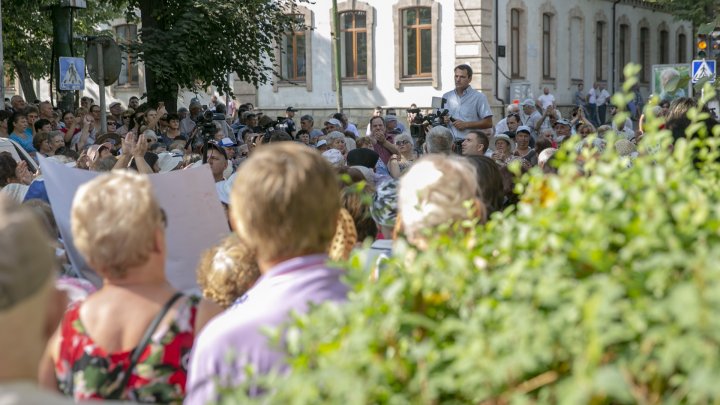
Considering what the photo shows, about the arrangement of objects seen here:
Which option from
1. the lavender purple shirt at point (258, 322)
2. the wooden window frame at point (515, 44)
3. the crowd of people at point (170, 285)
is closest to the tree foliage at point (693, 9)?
the wooden window frame at point (515, 44)

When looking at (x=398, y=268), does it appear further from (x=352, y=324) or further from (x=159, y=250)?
(x=159, y=250)

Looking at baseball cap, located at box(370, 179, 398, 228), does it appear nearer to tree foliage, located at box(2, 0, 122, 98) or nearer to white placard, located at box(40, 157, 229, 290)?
white placard, located at box(40, 157, 229, 290)

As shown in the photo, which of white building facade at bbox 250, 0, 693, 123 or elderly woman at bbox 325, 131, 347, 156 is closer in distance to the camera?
elderly woman at bbox 325, 131, 347, 156

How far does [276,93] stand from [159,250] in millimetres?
32265

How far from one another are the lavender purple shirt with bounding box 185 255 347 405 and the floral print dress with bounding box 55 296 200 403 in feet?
0.82

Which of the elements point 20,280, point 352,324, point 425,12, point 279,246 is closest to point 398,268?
point 352,324

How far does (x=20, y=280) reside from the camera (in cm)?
208

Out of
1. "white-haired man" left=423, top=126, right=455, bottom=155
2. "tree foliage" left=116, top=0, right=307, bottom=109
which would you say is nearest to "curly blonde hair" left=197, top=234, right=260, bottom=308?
"white-haired man" left=423, top=126, right=455, bottom=155

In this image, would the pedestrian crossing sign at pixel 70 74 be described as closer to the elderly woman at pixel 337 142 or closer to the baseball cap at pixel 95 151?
the elderly woman at pixel 337 142

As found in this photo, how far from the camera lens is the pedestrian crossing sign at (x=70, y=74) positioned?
646 inches

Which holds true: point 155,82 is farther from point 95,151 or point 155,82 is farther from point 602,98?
point 602,98

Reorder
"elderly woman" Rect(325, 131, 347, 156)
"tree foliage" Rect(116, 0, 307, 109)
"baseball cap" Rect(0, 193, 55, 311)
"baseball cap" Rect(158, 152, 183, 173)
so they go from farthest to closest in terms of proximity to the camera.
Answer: "tree foliage" Rect(116, 0, 307, 109) < "elderly woman" Rect(325, 131, 347, 156) < "baseball cap" Rect(158, 152, 183, 173) < "baseball cap" Rect(0, 193, 55, 311)

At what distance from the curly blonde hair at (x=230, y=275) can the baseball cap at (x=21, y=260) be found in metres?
1.85

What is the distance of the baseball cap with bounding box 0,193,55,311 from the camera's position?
6.78 feet
